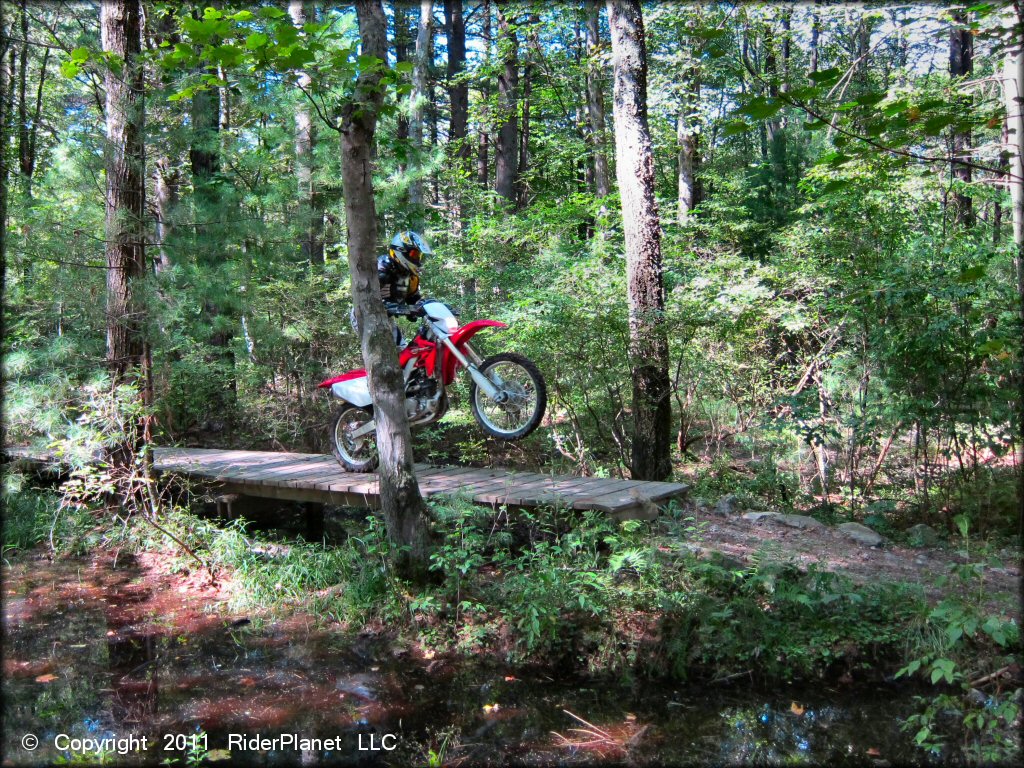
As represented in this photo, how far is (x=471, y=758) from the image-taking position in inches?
133

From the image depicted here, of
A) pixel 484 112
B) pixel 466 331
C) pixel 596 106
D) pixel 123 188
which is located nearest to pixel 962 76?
pixel 596 106

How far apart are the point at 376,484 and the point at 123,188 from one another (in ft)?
12.4

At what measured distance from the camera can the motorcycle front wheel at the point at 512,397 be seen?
209 inches

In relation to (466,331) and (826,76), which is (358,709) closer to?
(466,331)

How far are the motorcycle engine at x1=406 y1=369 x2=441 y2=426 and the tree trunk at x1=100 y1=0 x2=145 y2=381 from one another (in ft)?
Result: 8.95

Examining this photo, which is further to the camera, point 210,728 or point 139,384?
point 139,384

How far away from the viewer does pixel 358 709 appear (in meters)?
3.82

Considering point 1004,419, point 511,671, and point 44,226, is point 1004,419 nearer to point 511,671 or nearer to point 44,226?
point 511,671

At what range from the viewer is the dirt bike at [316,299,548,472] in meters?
5.32

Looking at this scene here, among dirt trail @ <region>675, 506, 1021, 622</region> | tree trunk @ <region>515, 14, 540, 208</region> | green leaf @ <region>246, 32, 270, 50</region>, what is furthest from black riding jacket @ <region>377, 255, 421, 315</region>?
tree trunk @ <region>515, 14, 540, 208</region>

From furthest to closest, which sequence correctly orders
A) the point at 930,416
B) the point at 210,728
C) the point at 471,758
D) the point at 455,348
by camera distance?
the point at 930,416, the point at 455,348, the point at 210,728, the point at 471,758

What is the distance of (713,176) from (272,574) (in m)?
16.3

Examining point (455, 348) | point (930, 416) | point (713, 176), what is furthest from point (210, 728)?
point (713, 176)

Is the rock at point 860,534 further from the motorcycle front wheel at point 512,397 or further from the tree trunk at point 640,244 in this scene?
the motorcycle front wheel at point 512,397
